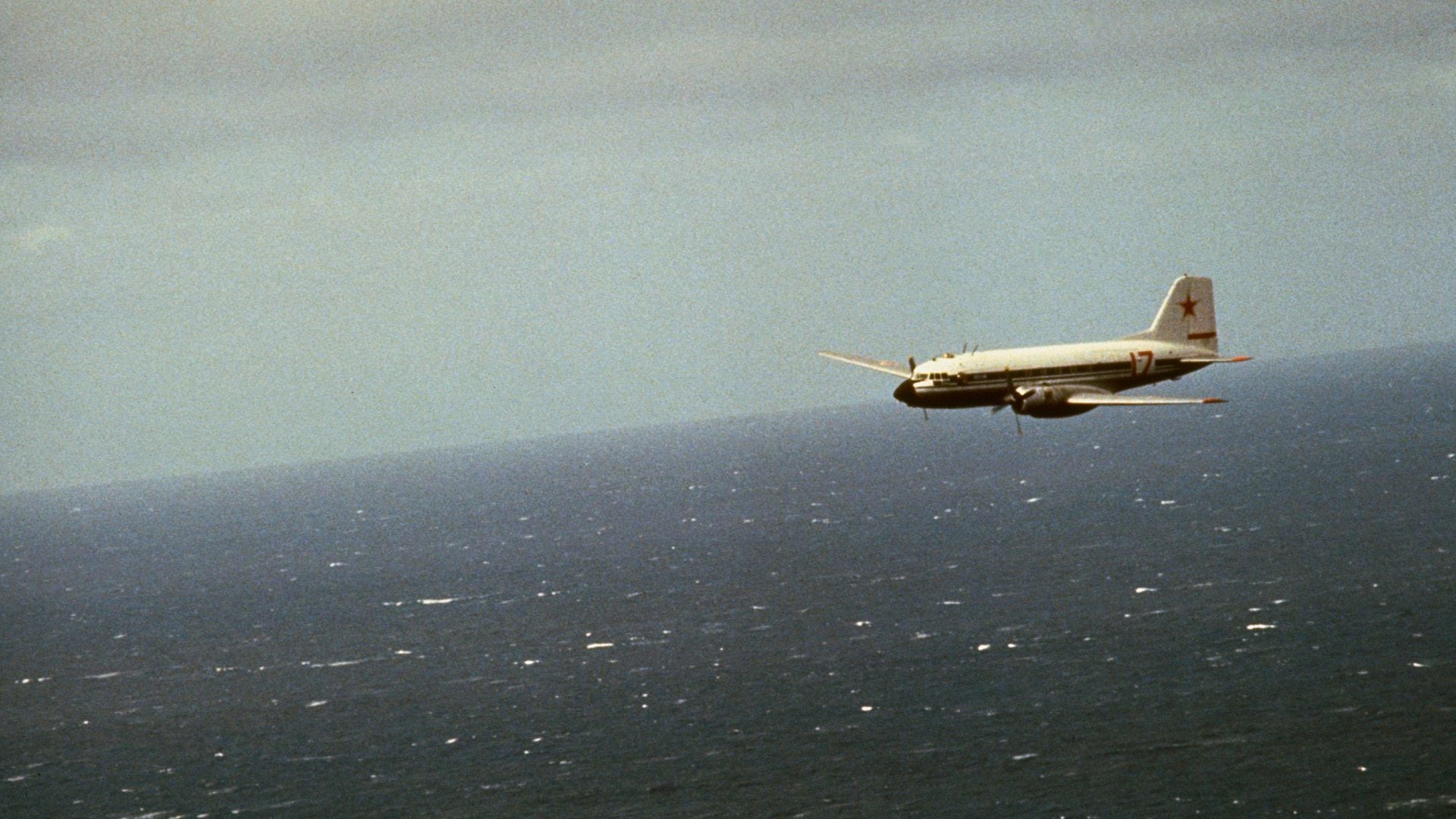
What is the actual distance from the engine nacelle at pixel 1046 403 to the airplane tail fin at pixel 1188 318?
5617 millimetres

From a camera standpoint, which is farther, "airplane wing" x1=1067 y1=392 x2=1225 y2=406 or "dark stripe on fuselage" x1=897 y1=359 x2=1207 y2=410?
"dark stripe on fuselage" x1=897 y1=359 x2=1207 y2=410

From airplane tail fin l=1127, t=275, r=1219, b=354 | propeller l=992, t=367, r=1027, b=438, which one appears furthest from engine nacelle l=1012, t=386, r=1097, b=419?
airplane tail fin l=1127, t=275, r=1219, b=354

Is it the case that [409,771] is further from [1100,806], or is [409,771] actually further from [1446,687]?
[1446,687]

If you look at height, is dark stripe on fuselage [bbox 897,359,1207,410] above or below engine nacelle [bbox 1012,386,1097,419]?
above

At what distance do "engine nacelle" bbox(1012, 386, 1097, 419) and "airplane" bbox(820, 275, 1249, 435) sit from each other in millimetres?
40

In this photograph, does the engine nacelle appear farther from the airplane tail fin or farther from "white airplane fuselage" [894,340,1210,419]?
the airplane tail fin

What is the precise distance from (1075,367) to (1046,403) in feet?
11.6

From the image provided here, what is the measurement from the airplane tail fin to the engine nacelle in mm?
5617

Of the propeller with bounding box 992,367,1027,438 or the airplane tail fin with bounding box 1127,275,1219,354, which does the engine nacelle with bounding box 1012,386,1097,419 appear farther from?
the airplane tail fin with bounding box 1127,275,1219,354

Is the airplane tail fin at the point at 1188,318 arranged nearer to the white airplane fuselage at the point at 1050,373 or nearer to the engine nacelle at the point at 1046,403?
the white airplane fuselage at the point at 1050,373

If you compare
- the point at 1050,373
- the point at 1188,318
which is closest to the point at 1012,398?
the point at 1050,373

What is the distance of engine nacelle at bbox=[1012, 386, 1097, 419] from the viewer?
60094 millimetres

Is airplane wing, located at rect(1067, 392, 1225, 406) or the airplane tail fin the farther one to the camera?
the airplane tail fin

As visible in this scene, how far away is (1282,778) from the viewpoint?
167 metres
